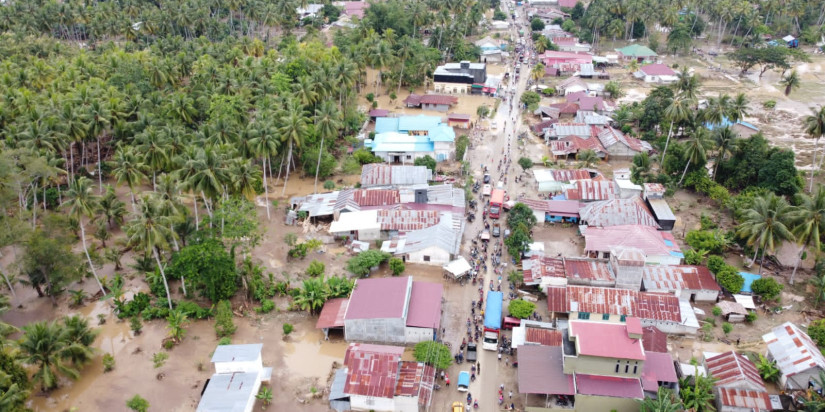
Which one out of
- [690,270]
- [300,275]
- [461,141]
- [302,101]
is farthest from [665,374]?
[302,101]

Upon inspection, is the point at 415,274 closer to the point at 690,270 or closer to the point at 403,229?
the point at 403,229

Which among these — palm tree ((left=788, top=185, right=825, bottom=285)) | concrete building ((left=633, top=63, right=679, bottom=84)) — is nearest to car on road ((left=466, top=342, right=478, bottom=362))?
palm tree ((left=788, top=185, right=825, bottom=285))

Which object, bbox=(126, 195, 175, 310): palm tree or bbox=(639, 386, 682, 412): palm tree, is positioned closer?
bbox=(639, 386, 682, 412): palm tree

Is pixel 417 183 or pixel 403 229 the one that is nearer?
pixel 403 229

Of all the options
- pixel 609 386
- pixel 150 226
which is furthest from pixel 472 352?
pixel 150 226

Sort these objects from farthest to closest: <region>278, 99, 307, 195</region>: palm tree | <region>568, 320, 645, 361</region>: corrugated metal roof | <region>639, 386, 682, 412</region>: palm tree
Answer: <region>278, 99, 307, 195</region>: palm tree → <region>568, 320, 645, 361</region>: corrugated metal roof → <region>639, 386, 682, 412</region>: palm tree

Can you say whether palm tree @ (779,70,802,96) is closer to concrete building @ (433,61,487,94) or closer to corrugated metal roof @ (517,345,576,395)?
concrete building @ (433,61,487,94)
